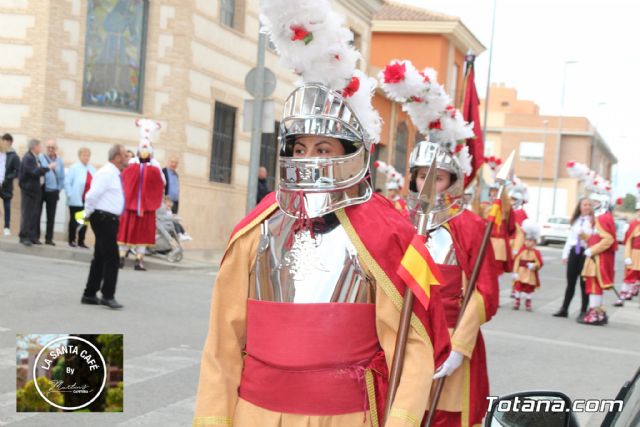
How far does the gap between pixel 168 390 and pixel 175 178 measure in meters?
11.1

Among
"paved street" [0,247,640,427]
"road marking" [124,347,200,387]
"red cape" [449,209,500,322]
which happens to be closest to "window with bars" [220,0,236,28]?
"paved street" [0,247,640,427]

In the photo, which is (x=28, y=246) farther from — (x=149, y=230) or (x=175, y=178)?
(x=175, y=178)

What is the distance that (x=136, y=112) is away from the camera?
19.0 metres

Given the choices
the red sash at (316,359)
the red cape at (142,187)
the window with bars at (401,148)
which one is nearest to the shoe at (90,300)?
the red cape at (142,187)

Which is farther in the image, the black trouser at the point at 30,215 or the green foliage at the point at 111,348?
the black trouser at the point at 30,215

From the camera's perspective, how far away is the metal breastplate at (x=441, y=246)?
5074 millimetres

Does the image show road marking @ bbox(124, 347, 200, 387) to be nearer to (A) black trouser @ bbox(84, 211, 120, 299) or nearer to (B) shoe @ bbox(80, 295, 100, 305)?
(A) black trouser @ bbox(84, 211, 120, 299)

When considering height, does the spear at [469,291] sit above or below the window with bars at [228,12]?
below

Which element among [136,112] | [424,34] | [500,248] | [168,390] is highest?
[424,34]

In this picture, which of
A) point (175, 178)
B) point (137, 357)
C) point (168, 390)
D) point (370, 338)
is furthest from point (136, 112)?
point (370, 338)

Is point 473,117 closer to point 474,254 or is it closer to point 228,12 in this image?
point 474,254

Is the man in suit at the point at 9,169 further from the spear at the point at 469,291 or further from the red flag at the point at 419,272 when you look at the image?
the red flag at the point at 419,272

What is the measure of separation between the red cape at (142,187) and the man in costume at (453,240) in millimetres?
8783

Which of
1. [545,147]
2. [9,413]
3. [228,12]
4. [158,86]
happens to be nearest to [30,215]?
[158,86]
